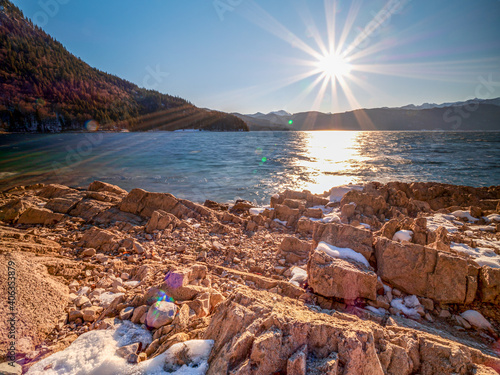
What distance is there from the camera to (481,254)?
466 cm

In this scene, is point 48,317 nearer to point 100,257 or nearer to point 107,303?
point 107,303

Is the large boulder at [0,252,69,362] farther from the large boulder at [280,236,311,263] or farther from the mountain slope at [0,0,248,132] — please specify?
the mountain slope at [0,0,248,132]

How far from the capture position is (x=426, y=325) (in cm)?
314

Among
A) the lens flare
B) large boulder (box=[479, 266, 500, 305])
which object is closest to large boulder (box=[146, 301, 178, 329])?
large boulder (box=[479, 266, 500, 305])

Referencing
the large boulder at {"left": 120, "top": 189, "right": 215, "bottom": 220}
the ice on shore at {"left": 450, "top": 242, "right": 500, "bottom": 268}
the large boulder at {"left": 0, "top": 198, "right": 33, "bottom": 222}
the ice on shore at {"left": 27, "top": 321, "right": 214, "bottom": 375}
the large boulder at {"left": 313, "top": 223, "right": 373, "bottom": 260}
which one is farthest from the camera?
the large boulder at {"left": 120, "top": 189, "right": 215, "bottom": 220}

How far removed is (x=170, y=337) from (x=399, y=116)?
744 feet

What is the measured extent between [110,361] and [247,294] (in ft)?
4.46

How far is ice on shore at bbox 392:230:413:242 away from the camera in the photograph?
4.85 metres

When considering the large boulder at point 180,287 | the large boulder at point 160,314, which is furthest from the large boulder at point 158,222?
the large boulder at point 160,314

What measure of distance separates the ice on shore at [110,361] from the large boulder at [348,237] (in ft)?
10.2

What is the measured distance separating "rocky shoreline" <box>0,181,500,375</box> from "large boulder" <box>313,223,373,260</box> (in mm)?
21

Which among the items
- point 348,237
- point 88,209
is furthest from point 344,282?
point 88,209

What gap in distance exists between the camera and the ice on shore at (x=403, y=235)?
191 inches

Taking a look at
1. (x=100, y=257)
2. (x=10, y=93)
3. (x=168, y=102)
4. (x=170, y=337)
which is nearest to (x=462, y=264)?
(x=170, y=337)
